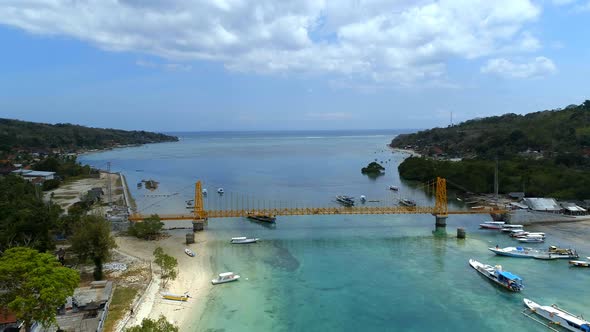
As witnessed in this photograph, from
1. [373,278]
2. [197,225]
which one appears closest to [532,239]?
[373,278]

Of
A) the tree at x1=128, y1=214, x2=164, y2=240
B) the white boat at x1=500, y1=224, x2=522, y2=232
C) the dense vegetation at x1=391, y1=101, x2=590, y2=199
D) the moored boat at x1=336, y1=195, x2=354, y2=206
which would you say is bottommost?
the white boat at x1=500, y1=224, x2=522, y2=232

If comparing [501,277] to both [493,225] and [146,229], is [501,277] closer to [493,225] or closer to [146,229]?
[493,225]

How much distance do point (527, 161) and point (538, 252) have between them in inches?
1433

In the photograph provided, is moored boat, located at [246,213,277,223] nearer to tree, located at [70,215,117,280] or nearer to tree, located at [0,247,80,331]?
tree, located at [70,215,117,280]

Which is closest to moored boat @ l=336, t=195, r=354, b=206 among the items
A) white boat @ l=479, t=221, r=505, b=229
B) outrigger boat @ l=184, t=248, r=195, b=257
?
white boat @ l=479, t=221, r=505, b=229

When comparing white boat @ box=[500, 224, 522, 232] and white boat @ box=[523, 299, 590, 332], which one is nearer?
white boat @ box=[523, 299, 590, 332]

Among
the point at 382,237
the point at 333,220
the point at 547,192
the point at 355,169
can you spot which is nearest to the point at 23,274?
the point at 382,237

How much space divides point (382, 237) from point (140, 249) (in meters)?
21.0

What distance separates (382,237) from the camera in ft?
120

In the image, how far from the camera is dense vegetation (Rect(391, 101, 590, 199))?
5047 centimetres

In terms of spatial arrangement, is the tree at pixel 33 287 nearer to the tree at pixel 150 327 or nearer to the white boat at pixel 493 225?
the tree at pixel 150 327

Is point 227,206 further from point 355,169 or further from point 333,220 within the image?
point 355,169

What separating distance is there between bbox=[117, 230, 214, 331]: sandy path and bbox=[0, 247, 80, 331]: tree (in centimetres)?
434

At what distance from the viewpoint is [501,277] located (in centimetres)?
2520
